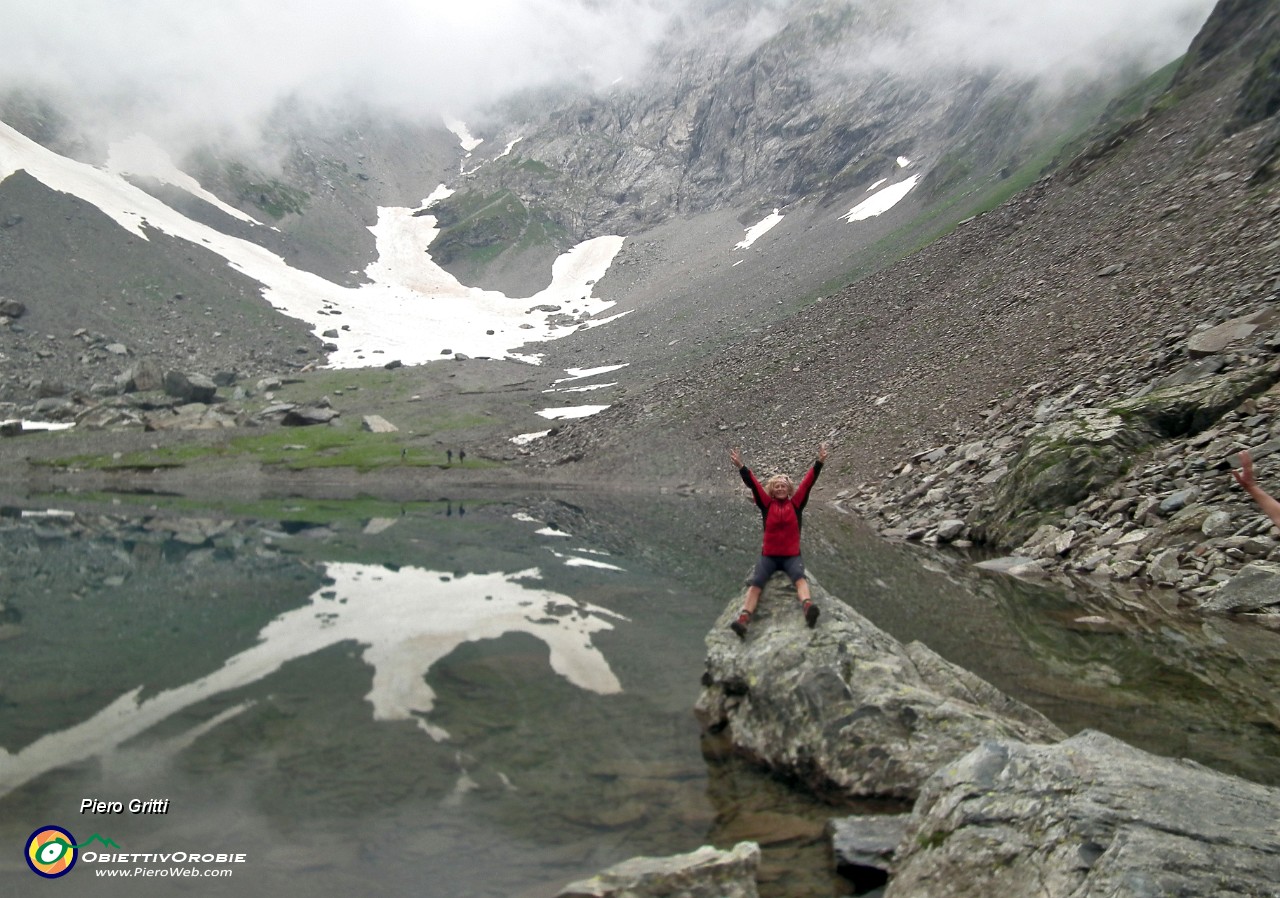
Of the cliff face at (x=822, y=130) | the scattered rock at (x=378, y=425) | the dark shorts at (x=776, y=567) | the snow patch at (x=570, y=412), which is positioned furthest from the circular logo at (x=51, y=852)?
the cliff face at (x=822, y=130)

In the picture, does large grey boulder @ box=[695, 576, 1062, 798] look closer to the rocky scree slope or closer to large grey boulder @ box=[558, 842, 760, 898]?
large grey boulder @ box=[558, 842, 760, 898]

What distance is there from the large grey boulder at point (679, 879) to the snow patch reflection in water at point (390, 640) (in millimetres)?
3757

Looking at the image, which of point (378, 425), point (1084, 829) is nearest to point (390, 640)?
point (1084, 829)

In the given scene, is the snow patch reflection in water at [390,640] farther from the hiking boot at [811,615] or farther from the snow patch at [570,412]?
the snow patch at [570,412]

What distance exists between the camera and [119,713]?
9250 mm

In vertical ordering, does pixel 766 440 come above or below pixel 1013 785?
above

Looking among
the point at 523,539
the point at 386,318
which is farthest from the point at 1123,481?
the point at 386,318

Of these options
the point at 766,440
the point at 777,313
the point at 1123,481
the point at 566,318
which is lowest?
the point at 1123,481

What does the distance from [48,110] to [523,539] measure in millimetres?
192634

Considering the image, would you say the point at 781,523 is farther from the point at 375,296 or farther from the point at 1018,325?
the point at 375,296

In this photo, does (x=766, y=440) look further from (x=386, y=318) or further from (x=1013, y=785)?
(x=386, y=318)

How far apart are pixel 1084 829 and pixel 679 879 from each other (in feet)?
9.25

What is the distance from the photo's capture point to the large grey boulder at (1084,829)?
4422 millimetres

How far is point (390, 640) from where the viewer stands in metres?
12.7
